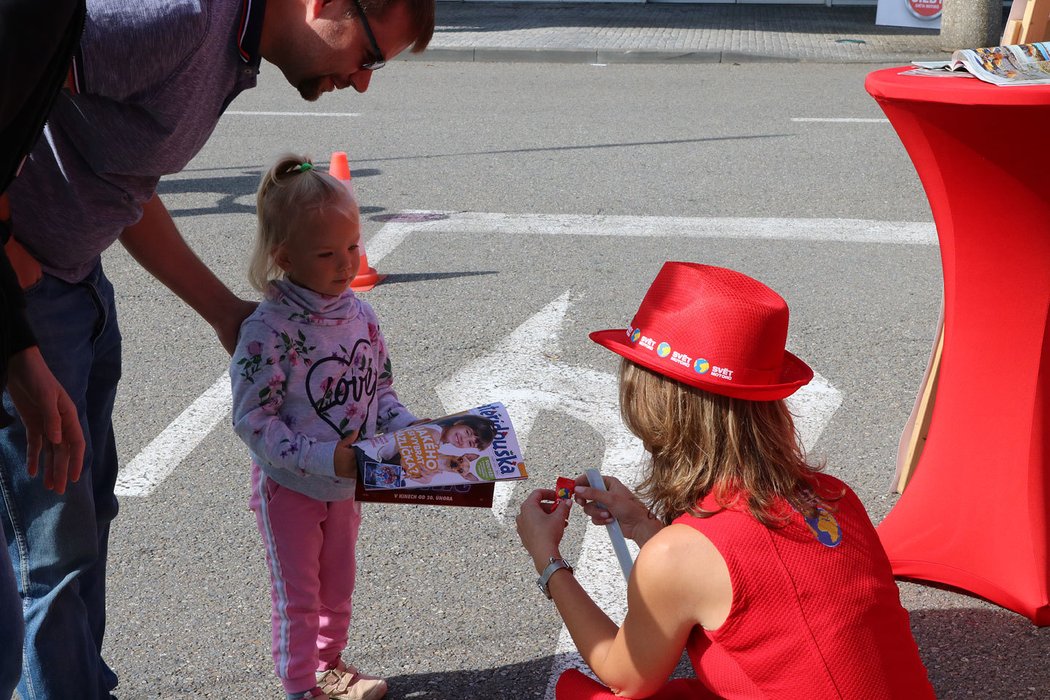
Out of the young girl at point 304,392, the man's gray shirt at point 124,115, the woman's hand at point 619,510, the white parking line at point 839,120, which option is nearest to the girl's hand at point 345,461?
the young girl at point 304,392

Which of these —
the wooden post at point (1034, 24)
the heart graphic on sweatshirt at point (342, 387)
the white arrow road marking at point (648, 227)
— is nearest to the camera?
the heart graphic on sweatshirt at point (342, 387)

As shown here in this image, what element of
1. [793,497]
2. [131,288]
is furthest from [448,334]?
[793,497]

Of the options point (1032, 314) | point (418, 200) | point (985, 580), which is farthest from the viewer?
point (418, 200)

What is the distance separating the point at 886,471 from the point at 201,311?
2.49m

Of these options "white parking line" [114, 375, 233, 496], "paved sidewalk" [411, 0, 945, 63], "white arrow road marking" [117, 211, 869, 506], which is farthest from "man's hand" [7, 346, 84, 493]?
"paved sidewalk" [411, 0, 945, 63]

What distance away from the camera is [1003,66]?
2.80 m

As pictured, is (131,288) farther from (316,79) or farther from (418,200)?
(316,79)

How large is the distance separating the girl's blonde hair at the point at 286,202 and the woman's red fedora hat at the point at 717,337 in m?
0.82

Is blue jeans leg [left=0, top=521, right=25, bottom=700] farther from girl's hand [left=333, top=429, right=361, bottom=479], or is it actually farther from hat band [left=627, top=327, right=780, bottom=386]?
hat band [left=627, top=327, right=780, bottom=386]

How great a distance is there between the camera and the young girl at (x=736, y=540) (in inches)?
81.1

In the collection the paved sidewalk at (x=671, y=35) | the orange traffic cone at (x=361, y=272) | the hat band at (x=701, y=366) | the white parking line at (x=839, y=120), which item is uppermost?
the hat band at (x=701, y=366)

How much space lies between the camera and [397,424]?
2783 millimetres

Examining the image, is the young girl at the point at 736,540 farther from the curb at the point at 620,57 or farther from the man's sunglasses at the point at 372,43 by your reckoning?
the curb at the point at 620,57

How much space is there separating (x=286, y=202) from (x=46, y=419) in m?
0.81
